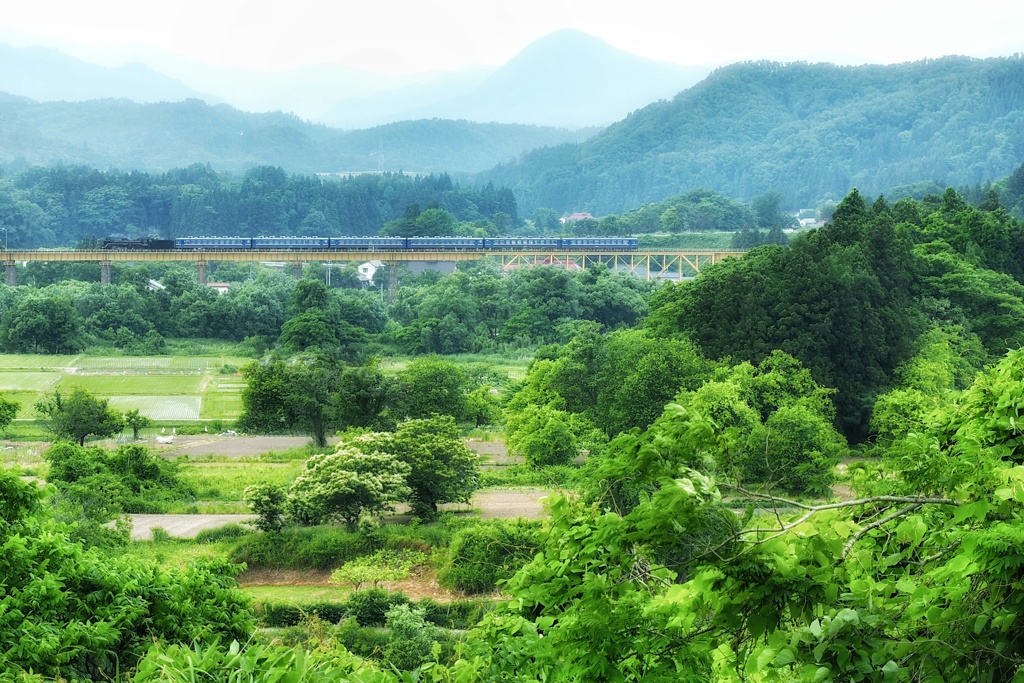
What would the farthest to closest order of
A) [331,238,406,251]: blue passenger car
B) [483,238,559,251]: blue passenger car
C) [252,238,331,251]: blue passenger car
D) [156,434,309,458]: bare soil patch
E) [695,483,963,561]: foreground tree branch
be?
1. [483,238,559,251]: blue passenger car
2. [331,238,406,251]: blue passenger car
3. [252,238,331,251]: blue passenger car
4. [156,434,309,458]: bare soil patch
5. [695,483,963,561]: foreground tree branch

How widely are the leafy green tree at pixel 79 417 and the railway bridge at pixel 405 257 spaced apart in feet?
41.8

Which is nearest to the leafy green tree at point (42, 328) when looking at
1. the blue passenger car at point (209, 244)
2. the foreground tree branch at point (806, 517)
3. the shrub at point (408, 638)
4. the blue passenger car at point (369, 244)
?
the blue passenger car at point (209, 244)

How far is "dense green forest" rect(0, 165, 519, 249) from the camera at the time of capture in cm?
4766

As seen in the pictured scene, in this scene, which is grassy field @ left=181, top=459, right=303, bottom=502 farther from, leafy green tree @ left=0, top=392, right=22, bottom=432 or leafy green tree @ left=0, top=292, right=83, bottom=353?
leafy green tree @ left=0, top=292, right=83, bottom=353

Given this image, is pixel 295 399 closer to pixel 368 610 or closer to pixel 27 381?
pixel 27 381

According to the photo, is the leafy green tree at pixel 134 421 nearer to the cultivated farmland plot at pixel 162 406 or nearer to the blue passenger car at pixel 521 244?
the cultivated farmland plot at pixel 162 406

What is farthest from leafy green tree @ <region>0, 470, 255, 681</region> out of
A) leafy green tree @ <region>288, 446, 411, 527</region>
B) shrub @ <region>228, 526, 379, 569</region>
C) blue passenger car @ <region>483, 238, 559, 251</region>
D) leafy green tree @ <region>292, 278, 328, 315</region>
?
blue passenger car @ <region>483, 238, 559, 251</region>

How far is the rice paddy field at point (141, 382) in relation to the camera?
65.4 feet

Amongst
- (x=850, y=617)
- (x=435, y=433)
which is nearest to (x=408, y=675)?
(x=850, y=617)

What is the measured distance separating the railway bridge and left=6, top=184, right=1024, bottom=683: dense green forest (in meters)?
1.35

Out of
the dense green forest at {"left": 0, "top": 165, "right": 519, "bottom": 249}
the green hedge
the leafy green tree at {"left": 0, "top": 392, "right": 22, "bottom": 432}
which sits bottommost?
the green hedge

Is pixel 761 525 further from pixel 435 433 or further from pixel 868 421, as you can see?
pixel 868 421

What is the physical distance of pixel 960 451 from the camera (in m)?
2.69

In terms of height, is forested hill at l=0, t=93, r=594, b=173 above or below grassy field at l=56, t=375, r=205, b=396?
above
